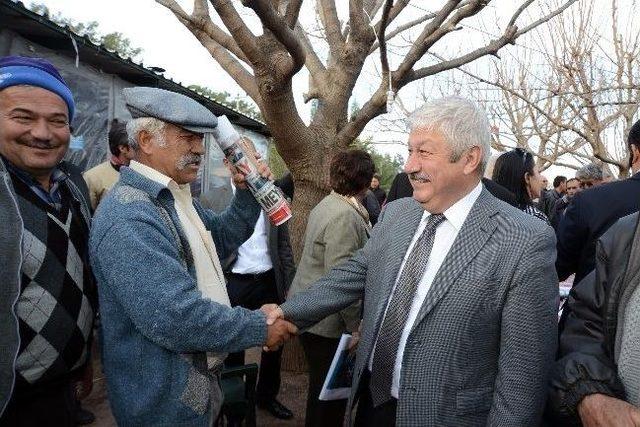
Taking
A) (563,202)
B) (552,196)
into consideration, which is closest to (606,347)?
(563,202)

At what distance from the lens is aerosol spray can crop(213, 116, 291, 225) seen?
2.34 m

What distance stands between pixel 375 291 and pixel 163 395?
2.89 feet

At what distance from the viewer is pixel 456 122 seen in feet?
6.25

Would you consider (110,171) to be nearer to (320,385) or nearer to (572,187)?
(320,385)

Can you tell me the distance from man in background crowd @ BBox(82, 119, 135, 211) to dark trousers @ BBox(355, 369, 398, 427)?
2.85 meters

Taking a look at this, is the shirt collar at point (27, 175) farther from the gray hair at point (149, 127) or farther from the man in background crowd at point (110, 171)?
the man in background crowd at point (110, 171)

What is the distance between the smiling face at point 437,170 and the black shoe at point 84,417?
3214mm

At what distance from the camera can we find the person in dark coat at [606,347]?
1.54 metres

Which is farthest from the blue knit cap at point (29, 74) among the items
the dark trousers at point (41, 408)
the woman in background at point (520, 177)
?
the woman in background at point (520, 177)

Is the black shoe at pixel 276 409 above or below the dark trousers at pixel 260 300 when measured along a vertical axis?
below

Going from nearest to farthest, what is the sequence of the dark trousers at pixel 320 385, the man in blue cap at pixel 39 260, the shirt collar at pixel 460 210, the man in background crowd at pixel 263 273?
1. the man in blue cap at pixel 39 260
2. the shirt collar at pixel 460 210
3. the dark trousers at pixel 320 385
4. the man in background crowd at pixel 263 273

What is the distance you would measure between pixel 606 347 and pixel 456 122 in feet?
2.95

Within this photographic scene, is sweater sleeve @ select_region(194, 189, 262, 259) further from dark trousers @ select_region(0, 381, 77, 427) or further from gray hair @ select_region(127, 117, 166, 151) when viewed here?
dark trousers @ select_region(0, 381, 77, 427)

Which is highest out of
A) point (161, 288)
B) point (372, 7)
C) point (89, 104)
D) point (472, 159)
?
point (372, 7)
